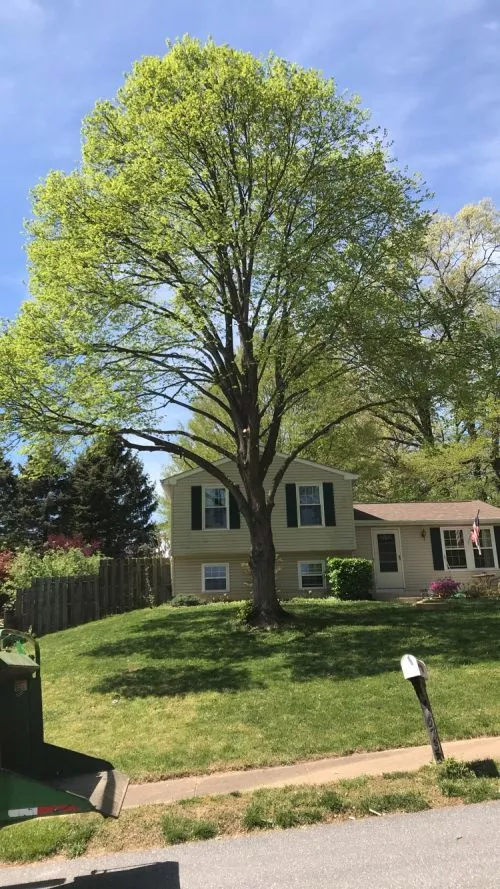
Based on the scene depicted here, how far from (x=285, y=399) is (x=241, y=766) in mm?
10045

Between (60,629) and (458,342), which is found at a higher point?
(458,342)

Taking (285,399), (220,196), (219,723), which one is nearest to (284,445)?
(285,399)

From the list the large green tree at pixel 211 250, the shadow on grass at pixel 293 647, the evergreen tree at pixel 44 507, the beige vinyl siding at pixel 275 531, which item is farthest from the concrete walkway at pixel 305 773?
the evergreen tree at pixel 44 507

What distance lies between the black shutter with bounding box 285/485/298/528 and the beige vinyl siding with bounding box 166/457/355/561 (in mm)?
136

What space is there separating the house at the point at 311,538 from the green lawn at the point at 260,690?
7756 mm

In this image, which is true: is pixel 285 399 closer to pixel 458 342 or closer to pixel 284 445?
pixel 458 342

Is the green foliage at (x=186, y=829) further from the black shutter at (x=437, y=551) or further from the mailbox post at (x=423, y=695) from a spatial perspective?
the black shutter at (x=437, y=551)

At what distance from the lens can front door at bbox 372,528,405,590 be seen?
2300cm

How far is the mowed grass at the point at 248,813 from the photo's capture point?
15.6ft

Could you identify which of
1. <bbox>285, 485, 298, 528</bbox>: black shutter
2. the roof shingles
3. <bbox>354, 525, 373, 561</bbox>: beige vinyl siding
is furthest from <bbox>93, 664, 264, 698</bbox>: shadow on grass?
the roof shingles

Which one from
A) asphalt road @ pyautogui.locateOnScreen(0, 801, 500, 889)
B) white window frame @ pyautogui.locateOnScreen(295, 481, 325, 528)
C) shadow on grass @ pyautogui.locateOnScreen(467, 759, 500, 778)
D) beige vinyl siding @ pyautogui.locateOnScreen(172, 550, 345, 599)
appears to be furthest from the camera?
white window frame @ pyautogui.locateOnScreen(295, 481, 325, 528)

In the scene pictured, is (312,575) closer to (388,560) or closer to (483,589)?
(388,560)

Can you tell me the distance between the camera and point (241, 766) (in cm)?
625

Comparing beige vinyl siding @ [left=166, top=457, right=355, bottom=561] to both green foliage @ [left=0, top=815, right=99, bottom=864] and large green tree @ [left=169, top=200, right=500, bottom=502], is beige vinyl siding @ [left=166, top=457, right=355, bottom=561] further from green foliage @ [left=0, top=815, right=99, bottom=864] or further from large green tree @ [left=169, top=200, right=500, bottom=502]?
green foliage @ [left=0, top=815, right=99, bottom=864]
